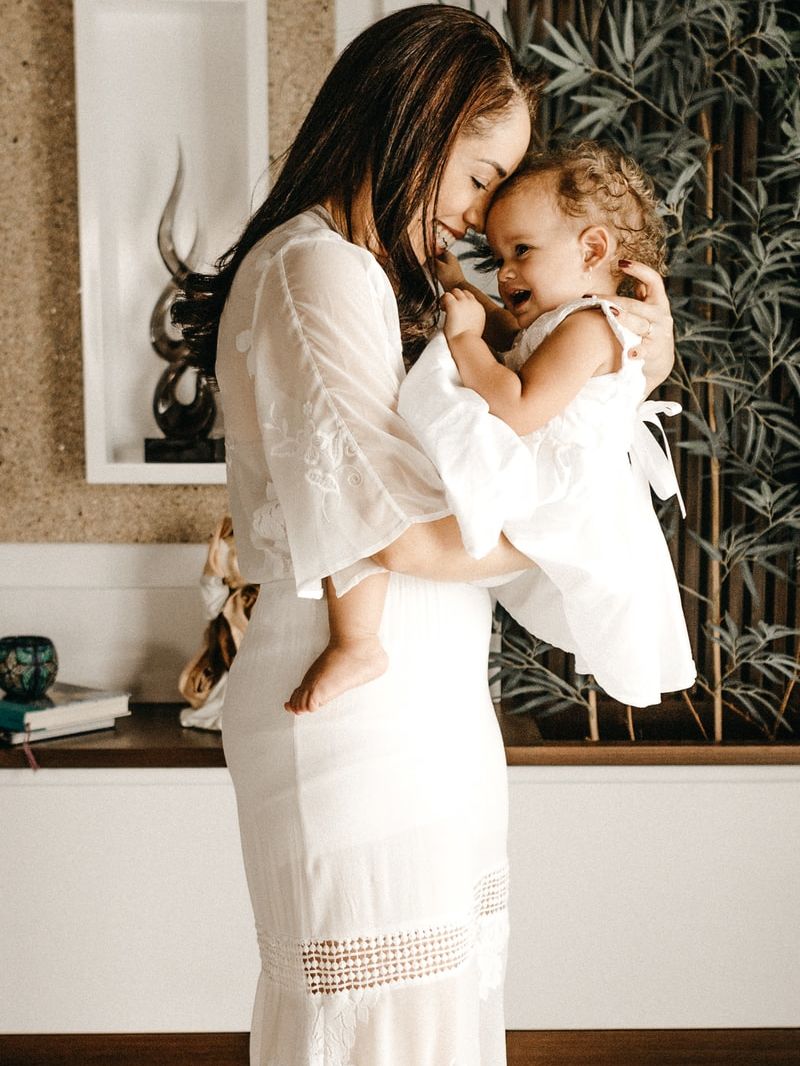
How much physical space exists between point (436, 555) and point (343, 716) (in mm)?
208

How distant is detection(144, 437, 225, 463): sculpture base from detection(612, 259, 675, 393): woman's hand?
1367mm

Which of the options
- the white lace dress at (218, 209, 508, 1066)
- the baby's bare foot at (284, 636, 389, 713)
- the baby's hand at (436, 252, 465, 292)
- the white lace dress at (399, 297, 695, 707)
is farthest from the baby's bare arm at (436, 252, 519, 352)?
the baby's bare foot at (284, 636, 389, 713)

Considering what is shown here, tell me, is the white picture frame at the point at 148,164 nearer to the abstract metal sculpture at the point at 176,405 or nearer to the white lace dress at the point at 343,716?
the abstract metal sculpture at the point at 176,405

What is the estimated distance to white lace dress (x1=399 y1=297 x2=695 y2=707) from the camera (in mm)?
1087

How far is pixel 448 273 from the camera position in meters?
1.45

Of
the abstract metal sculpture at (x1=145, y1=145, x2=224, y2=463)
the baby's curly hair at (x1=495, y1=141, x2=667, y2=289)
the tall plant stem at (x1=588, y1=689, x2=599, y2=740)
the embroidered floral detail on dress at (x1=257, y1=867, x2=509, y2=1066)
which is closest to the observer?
the embroidered floral detail on dress at (x1=257, y1=867, x2=509, y2=1066)

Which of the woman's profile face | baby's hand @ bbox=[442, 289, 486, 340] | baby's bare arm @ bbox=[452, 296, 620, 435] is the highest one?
the woman's profile face

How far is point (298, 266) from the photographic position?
1086 mm

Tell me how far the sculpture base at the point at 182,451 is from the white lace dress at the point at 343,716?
4.38ft

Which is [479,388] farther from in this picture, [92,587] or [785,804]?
[92,587]

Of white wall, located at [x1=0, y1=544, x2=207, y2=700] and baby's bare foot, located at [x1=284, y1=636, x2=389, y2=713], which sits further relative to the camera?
white wall, located at [x1=0, y1=544, x2=207, y2=700]

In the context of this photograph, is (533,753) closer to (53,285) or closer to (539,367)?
(539,367)

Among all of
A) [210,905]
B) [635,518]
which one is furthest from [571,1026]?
[635,518]

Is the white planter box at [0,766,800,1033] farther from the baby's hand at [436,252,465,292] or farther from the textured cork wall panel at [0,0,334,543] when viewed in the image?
the baby's hand at [436,252,465,292]
